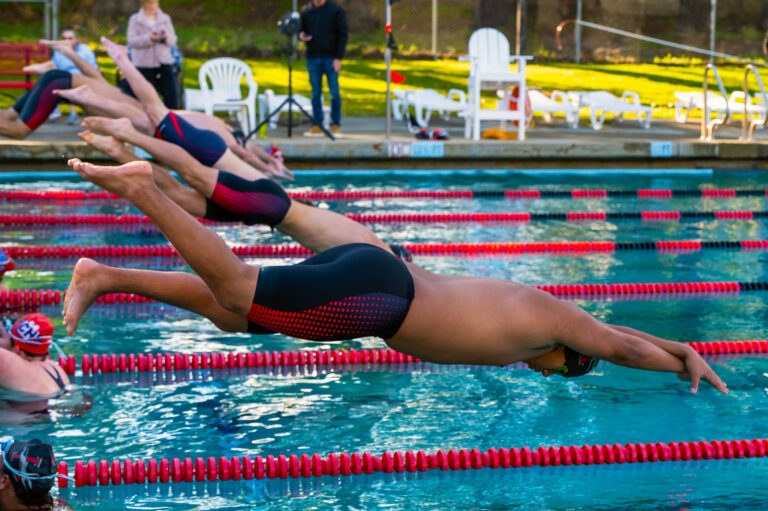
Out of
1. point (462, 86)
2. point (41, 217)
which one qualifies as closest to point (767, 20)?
point (462, 86)

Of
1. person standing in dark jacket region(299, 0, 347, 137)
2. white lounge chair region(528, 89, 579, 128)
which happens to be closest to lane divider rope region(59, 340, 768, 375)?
person standing in dark jacket region(299, 0, 347, 137)

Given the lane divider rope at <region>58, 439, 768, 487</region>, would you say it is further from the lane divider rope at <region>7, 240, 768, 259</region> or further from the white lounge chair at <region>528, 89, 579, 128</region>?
the white lounge chair at <region>528, 89, 579, 128</region>

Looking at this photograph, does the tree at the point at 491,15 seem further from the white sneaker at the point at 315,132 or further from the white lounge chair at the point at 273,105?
the white sneaker at the point at 315,132

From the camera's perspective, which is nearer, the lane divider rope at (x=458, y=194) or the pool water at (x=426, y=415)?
the pool water at (x=426, y=415)

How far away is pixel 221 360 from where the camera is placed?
5.35 m

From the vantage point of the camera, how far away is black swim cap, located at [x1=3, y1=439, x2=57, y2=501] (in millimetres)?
3248

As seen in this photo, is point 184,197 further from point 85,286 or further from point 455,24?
point 455,24

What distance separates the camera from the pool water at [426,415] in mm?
3928

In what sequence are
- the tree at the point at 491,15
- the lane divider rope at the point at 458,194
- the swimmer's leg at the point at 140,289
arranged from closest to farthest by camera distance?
the swimmer's leg at the point at 140,289, the lane divider rope at the point at 458,194, the tree at the point at 491,15

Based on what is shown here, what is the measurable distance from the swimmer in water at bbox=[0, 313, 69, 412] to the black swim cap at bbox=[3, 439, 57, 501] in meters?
1.32

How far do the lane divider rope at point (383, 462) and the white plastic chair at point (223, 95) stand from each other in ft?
30.7

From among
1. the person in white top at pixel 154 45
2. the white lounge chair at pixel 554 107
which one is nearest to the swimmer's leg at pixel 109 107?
A: the person in white top at pixel 154 45

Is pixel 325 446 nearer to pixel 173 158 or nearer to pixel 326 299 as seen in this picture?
pixel 326 299

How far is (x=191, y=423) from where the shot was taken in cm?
456
